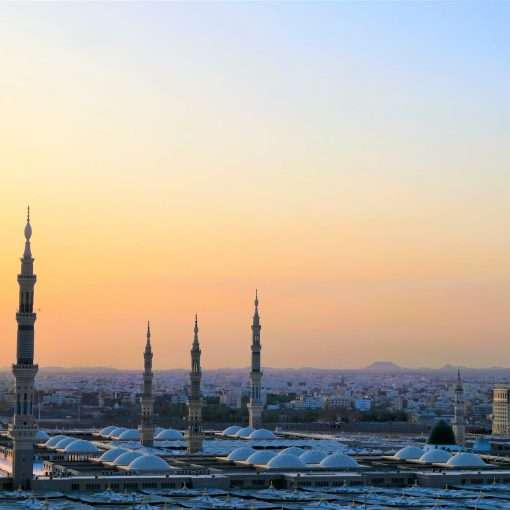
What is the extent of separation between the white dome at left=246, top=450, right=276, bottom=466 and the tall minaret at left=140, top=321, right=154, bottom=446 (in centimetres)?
1408

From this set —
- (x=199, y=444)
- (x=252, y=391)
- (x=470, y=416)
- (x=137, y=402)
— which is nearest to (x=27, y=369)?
(x=199, y=444)

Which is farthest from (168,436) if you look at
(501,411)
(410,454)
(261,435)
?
(501,411)

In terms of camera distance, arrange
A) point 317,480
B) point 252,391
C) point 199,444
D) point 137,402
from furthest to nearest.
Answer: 1. point 137,402
2. point 252,391
3. point 199,444
4. point 317,480

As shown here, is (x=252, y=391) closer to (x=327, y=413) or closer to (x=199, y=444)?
(x=199, y=444)

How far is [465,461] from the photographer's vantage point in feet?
201

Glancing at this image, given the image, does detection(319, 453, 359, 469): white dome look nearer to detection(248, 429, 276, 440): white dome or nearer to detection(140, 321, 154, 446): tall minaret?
detection(140, 321, 154, 446): tall minaret

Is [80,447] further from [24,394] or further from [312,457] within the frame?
[24,394]

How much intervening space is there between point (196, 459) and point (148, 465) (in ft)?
29.8

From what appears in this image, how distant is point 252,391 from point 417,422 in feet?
129

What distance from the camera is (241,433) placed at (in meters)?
86.2

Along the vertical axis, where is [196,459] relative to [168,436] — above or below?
below

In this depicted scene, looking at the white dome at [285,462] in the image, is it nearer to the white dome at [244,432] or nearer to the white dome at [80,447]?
the white dome at [80,447]

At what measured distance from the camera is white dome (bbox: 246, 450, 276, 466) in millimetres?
59866

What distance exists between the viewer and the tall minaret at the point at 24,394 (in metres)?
49.5
